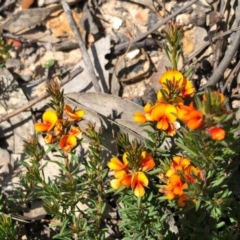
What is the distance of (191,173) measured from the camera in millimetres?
3645

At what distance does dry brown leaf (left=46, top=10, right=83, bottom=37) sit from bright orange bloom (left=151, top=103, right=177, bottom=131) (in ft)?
8.08

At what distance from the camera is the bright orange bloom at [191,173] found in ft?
11.7

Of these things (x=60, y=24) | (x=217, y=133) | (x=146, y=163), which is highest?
(x=60, y=24)

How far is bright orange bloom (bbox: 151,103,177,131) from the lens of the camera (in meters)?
3.47

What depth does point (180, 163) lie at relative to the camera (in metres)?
3.76

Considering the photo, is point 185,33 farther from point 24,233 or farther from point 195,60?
point 24,233

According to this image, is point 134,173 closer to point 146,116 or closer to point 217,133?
point 146,116

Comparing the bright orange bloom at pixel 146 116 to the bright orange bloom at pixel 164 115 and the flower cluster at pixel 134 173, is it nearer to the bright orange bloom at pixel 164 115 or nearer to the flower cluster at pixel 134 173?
the bright orange bloom at pixel 164 115

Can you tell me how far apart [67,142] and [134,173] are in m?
0.56

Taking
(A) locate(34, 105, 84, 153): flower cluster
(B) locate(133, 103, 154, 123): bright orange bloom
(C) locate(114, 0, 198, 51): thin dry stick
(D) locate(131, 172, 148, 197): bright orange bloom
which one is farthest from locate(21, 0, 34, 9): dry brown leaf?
(D) locate(131, 172, 148, 197): bright orange bloom

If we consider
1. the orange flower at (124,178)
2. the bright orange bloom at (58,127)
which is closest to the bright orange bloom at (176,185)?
the orange flower at (124,178)

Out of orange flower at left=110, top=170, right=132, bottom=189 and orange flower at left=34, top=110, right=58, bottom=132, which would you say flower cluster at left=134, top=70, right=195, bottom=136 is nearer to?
orange flower at left=110, top=170, right=132, bottom=189

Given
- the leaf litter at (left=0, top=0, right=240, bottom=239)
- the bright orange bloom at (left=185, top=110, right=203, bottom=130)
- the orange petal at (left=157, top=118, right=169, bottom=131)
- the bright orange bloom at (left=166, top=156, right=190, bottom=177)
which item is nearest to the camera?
the bright orange bloom at (left=185, top=110, right=203, bottom=130)

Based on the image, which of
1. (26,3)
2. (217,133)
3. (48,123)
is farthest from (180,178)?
(26,3)
